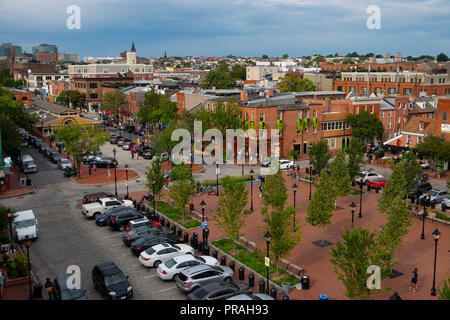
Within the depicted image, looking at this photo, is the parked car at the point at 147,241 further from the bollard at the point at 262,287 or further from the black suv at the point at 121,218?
the bollard at the point at 262,287

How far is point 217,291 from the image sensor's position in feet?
65.1

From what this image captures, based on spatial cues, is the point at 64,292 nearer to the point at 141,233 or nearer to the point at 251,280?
the point at 141,233

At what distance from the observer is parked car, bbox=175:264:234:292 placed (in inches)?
840

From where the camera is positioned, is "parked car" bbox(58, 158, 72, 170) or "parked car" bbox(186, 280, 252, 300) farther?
"parked car" bbox(58, 158, 72, 170)

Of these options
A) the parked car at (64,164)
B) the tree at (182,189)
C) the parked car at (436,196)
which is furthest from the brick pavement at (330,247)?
the parked car at (64,164)

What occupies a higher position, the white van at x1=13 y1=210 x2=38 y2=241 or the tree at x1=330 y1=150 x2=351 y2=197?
the tree at x1=330 y1=150 x2=351 y2=197

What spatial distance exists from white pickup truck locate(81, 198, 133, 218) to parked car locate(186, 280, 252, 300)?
16012 mm

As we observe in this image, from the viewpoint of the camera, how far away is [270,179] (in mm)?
32469

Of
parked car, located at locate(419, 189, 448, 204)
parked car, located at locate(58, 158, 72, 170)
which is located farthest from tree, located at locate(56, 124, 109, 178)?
parked car, located at locate(419, 189, 448, 204)

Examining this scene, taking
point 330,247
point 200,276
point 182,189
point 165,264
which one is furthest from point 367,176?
point 200,276

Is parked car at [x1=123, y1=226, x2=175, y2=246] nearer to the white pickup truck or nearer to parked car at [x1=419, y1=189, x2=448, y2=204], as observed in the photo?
the white pickup truck
